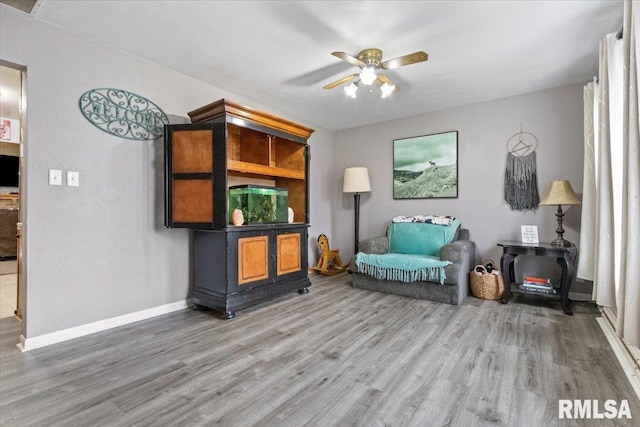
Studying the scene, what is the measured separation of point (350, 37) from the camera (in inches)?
90.4

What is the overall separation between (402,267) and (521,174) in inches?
73.0

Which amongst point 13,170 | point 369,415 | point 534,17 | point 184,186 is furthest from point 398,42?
point 13,170

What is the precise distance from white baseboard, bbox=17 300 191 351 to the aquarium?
3.52 feet

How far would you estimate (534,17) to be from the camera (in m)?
2.06

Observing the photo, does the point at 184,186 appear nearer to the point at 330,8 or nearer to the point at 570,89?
the point at 330,8

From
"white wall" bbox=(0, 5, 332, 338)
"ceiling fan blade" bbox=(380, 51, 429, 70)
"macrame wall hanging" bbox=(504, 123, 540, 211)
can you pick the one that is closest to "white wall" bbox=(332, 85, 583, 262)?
"macrame wall hanging" bbox=(504, 123, 540, 211)

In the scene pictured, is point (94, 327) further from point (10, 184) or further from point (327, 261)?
point (10, 184)

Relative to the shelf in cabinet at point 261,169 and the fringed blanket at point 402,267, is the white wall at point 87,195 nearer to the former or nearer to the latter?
the shelf in cabinet at point 261,169

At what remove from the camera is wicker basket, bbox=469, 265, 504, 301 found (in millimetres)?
3143

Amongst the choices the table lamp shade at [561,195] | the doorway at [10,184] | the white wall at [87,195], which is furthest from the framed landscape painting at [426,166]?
the doorway at [10,184]

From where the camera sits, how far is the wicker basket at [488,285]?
314cm

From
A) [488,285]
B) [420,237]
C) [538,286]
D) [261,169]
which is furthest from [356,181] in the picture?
[538,286]

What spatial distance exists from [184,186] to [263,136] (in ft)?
3.76
